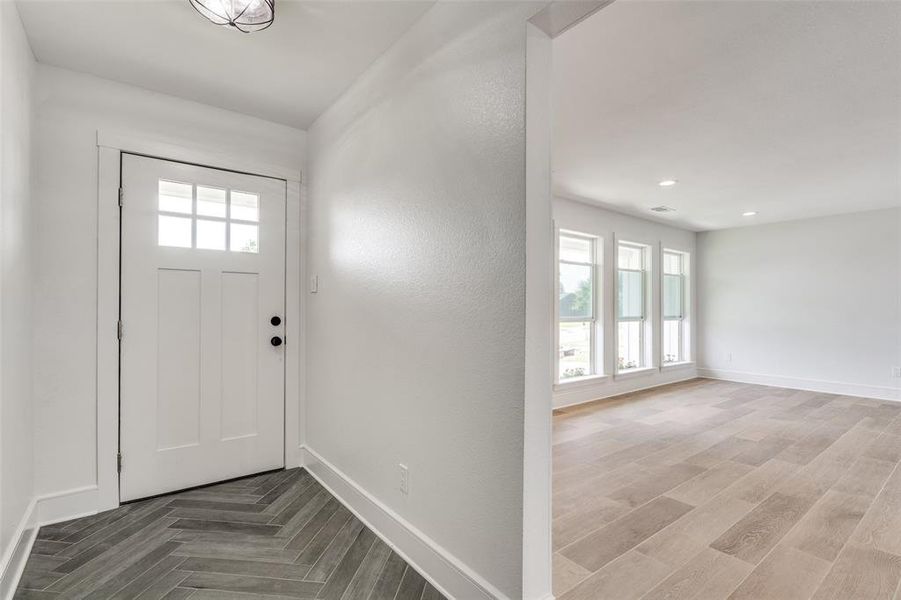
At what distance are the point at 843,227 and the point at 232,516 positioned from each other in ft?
25.0

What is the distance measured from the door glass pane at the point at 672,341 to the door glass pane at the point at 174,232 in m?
6.45

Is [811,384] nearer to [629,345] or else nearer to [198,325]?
[629,345]

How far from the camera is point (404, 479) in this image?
2010mm

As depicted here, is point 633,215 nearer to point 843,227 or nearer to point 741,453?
point 843,227

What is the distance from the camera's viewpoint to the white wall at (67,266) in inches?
89.7

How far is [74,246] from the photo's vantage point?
7.73ft

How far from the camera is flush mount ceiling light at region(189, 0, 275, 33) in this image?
5.79ft

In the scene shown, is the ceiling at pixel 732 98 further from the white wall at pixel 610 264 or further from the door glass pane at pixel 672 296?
the door glass pane at pixel 672 296

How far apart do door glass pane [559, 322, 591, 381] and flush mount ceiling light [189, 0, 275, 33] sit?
13.9 feet

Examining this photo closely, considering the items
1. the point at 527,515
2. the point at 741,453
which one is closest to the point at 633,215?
the point at 741,453

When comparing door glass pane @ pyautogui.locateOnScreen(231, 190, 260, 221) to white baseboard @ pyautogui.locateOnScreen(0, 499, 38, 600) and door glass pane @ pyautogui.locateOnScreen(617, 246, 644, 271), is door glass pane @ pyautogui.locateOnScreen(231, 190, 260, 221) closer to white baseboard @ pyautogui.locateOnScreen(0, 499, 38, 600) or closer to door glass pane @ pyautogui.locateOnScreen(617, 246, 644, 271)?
white baseboard @ pyautogui.locateOnScreen(0, 499, 38, 600)

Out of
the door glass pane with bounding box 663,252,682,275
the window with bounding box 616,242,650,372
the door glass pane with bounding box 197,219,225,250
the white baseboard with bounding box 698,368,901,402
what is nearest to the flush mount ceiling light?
the door glass pane with bounding box 197,219,225,250

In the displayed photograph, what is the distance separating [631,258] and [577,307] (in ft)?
4.92


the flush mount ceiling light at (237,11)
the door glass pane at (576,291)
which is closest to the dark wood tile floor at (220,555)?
the flush mount ceiling light at (237,11)
